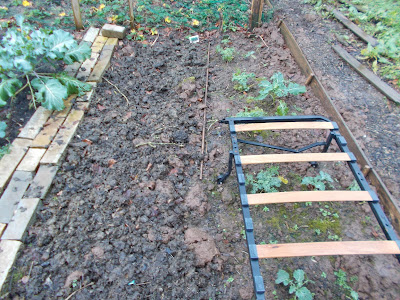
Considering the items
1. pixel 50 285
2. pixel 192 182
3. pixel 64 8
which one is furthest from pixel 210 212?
pixel 64 8

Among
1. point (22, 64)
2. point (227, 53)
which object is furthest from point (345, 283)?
point (22, 64)

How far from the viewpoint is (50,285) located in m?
2.13

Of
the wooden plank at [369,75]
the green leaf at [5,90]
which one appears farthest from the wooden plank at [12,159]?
the wooden plank at [369,75]

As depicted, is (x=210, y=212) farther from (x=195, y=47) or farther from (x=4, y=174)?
(x=195, y=47)

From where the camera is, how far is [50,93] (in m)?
3.05

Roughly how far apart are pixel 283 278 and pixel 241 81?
2.38 metres

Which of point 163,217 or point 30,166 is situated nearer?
point 163,217

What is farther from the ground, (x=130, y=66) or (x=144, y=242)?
(x=130, y=66)

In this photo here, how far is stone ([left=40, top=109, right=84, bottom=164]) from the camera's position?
280 centimetres

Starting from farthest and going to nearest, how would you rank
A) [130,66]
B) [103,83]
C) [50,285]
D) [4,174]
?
[130,66], [103,83], [4,174], [50,285]

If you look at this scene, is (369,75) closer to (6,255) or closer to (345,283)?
(345,283)

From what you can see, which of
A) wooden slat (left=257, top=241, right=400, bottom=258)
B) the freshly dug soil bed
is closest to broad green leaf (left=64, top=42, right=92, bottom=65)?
the freshly dug soil bed

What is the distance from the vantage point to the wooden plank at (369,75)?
3539 millimetres

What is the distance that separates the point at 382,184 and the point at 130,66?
3225 millimetres
